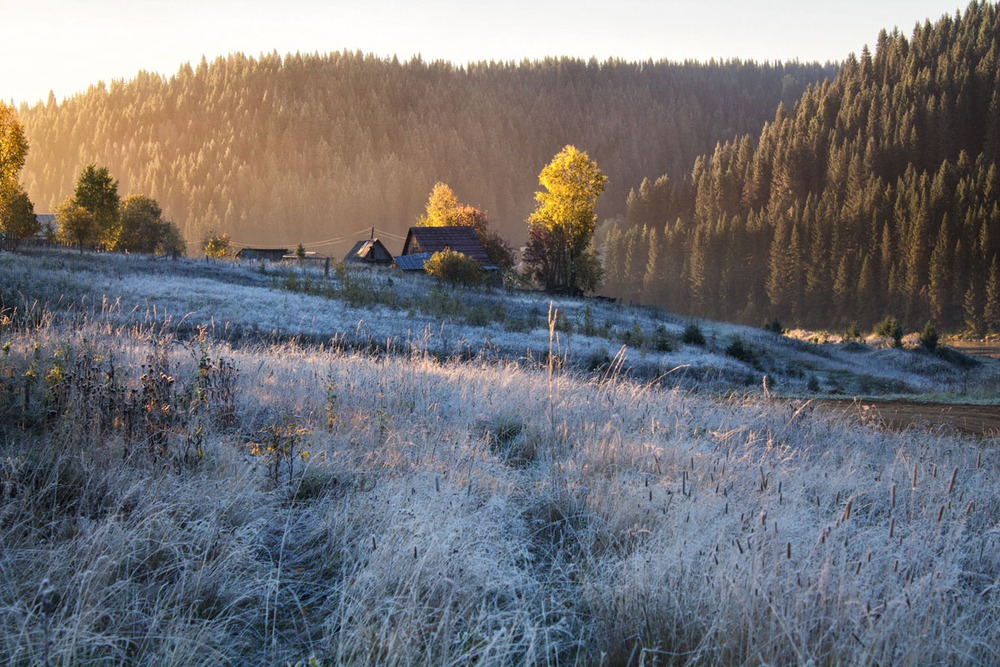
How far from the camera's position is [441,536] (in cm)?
333

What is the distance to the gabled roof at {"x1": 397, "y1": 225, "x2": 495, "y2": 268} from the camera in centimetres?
5734

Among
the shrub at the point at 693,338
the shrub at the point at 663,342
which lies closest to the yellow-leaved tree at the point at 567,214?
the shrub at the point at 693,338

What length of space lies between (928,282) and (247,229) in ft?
439

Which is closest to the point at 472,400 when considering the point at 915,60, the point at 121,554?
the point at 121,554

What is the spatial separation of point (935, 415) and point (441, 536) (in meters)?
13.4

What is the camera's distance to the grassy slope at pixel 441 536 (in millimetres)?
2672

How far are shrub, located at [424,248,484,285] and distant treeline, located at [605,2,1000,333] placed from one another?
53.4 m

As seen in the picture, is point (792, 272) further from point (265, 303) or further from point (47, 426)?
point (47, 426)

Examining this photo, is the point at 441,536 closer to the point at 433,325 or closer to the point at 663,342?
the point at 433,325

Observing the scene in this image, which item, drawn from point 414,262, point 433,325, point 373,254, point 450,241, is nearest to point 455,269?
point 414,262

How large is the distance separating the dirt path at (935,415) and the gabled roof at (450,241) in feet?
144

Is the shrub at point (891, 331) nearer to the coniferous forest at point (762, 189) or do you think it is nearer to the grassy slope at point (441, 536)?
the coniferous forest at point (762, 189)

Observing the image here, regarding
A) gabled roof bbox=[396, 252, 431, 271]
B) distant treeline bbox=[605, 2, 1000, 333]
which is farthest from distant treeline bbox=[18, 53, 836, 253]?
gabled roof bbox=[396, 252, 431, 271]

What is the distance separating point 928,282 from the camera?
231ft
